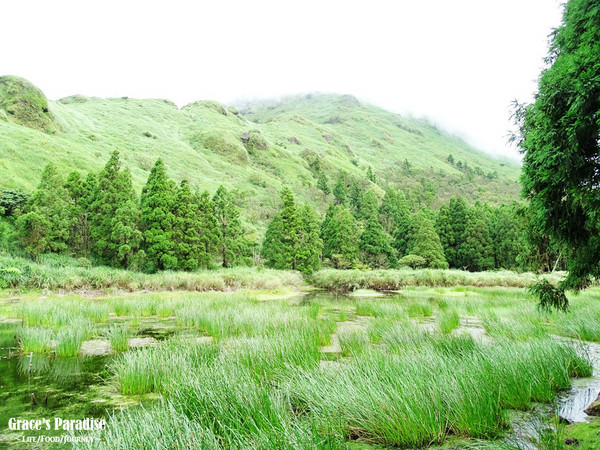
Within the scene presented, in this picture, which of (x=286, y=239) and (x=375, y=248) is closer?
(x=286, y=239)

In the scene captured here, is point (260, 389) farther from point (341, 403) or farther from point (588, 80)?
point (588, 80)

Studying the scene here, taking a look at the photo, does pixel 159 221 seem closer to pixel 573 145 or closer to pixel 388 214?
pixel 573 145

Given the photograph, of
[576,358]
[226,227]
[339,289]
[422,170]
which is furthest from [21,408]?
[422,170]

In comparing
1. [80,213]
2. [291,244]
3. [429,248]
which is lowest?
[291,244]

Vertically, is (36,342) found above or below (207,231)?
above

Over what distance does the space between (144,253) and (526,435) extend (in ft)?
95.2

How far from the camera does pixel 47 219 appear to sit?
25594mm

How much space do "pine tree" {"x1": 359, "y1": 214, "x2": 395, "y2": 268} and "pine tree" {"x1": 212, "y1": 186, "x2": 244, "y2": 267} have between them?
63.1ft

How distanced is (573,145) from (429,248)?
148 ft

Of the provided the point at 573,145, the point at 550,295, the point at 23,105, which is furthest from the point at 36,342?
the point at 23,105

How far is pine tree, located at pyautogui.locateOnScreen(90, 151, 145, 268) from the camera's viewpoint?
90.5 ft

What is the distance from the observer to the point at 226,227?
37.7 m

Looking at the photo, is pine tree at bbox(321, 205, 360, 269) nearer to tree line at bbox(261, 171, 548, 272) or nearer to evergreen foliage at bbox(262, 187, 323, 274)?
tree line at bbox(261, 171, 548, 272)

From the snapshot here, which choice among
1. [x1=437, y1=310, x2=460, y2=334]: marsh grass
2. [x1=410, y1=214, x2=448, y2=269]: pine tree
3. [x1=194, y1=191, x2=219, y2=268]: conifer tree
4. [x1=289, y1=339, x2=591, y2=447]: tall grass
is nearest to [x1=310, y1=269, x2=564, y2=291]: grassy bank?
[x1=194, y1=191, x2=219, y2=268]: conifer tree
